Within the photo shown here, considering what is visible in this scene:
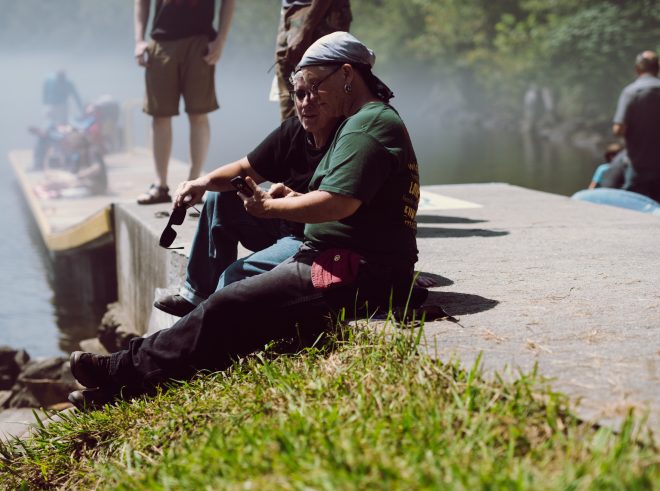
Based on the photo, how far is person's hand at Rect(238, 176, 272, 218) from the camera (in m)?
3.95

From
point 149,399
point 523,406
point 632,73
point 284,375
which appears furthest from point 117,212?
point 632,73

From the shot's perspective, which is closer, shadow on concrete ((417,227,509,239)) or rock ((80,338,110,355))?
shadow on concrete ((417,227,509,239))

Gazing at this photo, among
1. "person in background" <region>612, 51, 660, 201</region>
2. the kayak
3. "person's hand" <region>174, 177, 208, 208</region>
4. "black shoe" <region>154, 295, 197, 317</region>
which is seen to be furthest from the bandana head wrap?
"person in background" <region>612, 51, 660, 201</region>

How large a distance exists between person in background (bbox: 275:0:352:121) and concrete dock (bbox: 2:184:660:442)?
3.54 feet

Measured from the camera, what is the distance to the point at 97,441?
160 inches

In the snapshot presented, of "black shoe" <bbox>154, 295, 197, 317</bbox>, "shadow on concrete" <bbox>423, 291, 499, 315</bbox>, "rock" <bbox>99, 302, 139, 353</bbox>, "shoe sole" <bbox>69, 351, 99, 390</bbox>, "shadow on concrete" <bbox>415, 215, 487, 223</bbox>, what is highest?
"shadow on concrete" <bbox>423, 291, 499, 315</bbox>

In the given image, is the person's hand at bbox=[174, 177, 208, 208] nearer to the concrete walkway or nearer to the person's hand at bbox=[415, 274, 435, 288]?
the person's hand at bbox=[415, 274, 435, 288]

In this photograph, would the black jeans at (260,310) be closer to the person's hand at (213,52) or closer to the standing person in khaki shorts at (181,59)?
the standing person in khaki shorts at (181,59)

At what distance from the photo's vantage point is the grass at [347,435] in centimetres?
254

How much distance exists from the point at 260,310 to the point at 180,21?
157 inches

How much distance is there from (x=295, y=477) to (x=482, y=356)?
1069 millimetres

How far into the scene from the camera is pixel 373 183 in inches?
150

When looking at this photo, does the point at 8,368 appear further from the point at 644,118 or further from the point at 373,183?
the point at 644,118

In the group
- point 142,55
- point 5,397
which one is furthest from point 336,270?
point 5,397
